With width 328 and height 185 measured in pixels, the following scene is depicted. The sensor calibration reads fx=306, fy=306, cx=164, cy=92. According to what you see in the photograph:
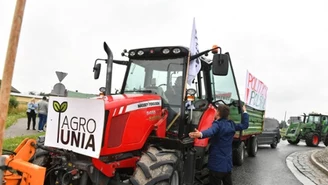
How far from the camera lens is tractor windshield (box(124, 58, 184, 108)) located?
17.2 ft

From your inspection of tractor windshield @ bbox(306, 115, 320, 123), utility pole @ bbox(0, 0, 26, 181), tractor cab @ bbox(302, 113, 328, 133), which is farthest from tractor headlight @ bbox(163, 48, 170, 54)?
tractor windshield @ bbox(306, 115, 320, 123)

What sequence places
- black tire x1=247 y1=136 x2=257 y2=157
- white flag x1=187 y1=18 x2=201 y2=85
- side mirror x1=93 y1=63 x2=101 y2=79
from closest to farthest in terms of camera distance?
white flag x1=187 y1=18 x2=201 y2=85 → side mirror x1=93 y1=63 x2=101 y2=79 → black tire x1=247 y1=136 x2=257 y2=157

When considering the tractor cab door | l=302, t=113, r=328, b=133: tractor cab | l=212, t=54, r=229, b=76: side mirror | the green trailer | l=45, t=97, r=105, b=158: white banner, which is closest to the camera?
l=45, t=97, r=105, b=158: white banner

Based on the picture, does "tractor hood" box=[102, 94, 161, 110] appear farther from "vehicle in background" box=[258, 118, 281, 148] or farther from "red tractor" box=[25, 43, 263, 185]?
"vehicle in background" box=[258, 118, 281, 148]

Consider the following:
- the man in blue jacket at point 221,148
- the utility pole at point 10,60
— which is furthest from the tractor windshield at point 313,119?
the utility pole at point 10,60

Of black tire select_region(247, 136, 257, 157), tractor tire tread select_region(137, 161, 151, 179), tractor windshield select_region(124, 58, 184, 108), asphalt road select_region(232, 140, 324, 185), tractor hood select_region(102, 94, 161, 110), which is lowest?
asphalt road select_region(232, 140, 324, 185)

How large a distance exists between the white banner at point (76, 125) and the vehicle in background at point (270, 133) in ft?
43.0

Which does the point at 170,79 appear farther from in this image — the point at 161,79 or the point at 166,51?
the point at 166,51

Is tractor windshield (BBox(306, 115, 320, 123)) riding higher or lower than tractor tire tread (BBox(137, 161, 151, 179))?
higher

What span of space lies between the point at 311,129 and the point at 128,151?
20.6m

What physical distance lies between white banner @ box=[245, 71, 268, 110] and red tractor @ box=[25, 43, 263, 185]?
3567mm

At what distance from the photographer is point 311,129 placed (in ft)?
71.3

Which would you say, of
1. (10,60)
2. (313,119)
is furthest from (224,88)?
(313,119)

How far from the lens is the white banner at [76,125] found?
380cm
